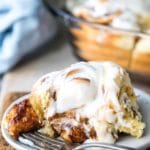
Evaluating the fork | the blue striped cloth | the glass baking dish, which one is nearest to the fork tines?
the fork

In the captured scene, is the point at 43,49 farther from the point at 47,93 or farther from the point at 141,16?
the point at 47,93

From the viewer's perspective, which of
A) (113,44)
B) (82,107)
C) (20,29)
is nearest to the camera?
(82,107)

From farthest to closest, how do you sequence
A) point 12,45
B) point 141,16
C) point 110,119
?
point 12,45 → point 141,16 → point 110,119

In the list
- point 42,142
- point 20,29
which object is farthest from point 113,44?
point 42,142

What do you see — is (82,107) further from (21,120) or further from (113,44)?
(113,44)

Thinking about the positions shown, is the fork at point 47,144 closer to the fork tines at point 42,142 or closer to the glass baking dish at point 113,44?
the fork tines at point 42,142

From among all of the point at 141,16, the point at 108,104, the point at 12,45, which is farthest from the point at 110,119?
the point at 12,45

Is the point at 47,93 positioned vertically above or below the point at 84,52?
above
